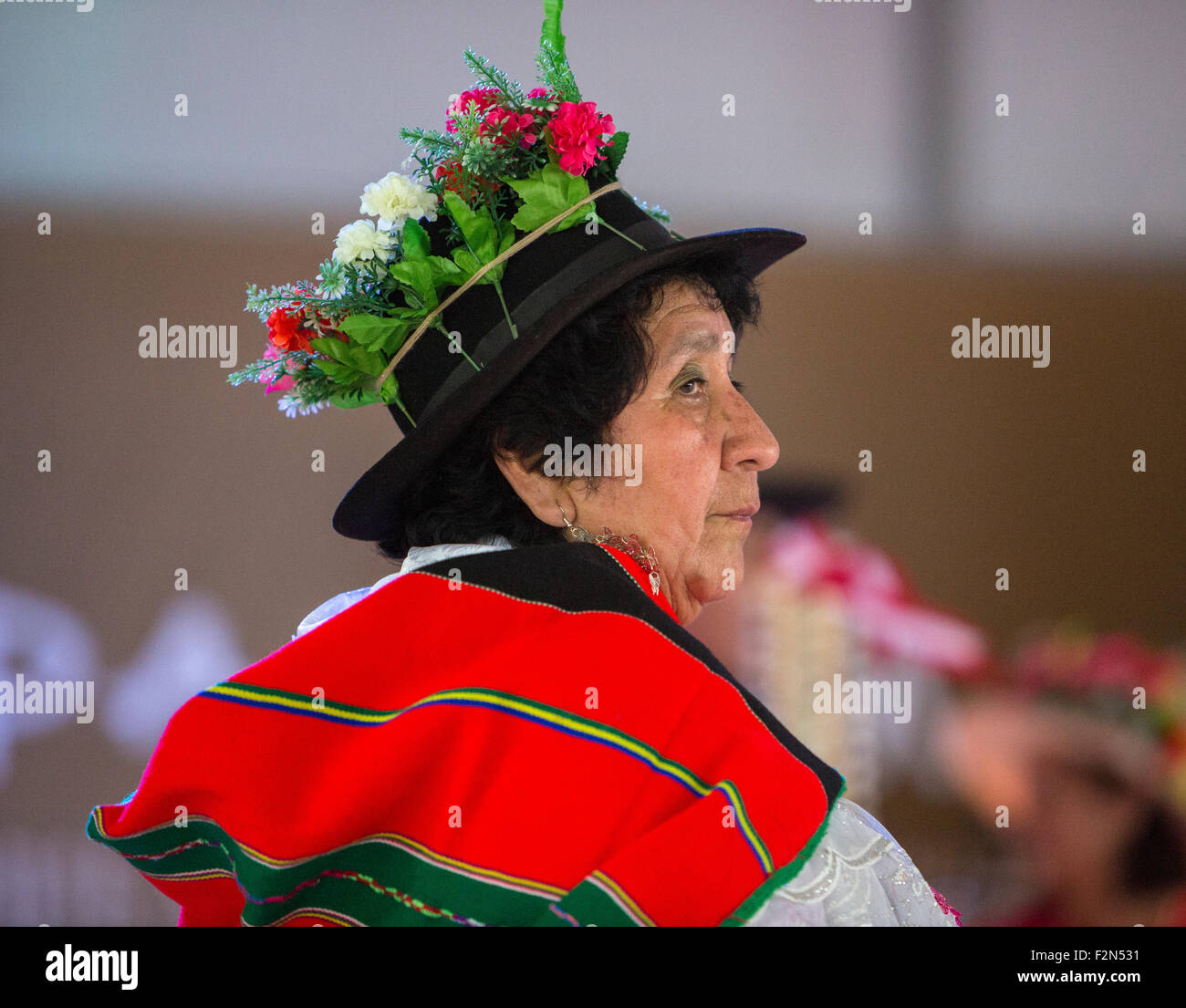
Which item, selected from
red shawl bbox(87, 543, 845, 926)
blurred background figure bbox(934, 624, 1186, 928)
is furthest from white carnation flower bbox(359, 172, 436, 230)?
blurred background figure bbox(934, 624, 1186, 928)

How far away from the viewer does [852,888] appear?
1.23 metres

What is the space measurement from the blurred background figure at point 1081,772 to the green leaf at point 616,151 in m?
2.93

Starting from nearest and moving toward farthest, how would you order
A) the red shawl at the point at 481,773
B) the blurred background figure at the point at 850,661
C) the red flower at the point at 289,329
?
the red shawl at the point at 481,773 → the red flower at the point at 289,329 → the blurred background figure at the point at 850,661

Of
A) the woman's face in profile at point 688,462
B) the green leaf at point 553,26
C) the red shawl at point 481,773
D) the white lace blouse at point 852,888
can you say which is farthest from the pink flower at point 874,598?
the red shawl at point 481,773

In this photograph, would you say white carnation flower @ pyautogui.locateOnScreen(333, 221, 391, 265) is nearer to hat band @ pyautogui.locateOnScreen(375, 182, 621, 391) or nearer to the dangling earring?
hat band @ pyautogui.locateOnScreen(375, 182, 621, 391)

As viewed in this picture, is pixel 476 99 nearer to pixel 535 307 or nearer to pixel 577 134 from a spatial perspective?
pixel 577 134

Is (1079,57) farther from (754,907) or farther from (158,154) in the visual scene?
(754,907)

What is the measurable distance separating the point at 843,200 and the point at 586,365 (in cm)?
308

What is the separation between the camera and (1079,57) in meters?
4.34

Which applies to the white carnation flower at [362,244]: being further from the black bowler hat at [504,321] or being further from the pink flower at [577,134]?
the pink flower at [577,134]

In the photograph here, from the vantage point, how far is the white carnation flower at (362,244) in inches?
64.2

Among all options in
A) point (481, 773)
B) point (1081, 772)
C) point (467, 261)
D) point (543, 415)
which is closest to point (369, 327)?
point (467, 261)

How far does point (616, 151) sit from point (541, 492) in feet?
1.64

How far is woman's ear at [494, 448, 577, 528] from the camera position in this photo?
1.51 meters
